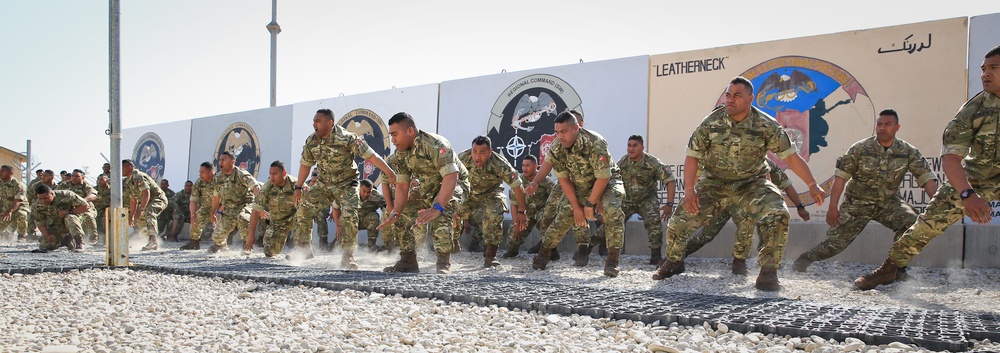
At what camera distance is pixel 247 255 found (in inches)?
330

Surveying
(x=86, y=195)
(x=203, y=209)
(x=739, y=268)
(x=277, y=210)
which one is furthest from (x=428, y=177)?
(x=86, y=195)

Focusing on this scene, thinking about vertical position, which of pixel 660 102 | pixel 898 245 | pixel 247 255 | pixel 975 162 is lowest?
pixel 247 255

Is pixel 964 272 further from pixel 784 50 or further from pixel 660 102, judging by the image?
pixel 660 102

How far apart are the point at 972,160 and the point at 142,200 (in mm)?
10008

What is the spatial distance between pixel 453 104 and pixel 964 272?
7.06 m

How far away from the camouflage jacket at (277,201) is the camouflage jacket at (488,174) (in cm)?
218

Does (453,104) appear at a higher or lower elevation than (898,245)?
higher

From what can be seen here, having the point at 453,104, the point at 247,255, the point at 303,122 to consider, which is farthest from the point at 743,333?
the point at 303,122

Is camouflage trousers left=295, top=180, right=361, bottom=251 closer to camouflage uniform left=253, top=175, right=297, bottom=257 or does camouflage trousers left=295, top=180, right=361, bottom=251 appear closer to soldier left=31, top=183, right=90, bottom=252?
camouflage uniform left=253, top=175, right=297, bottom=257

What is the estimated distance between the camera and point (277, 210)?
8328 mm

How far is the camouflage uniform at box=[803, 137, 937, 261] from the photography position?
6156 millimetres

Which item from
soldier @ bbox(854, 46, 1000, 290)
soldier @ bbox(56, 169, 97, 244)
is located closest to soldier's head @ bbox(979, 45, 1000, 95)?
soldier @ bbox(854, 46, 1000, 290)

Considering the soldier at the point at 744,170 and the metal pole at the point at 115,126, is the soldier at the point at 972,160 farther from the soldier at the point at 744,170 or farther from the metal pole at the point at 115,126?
the metal pole at the point at 115,126

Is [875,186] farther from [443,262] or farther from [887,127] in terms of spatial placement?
[443,262]
